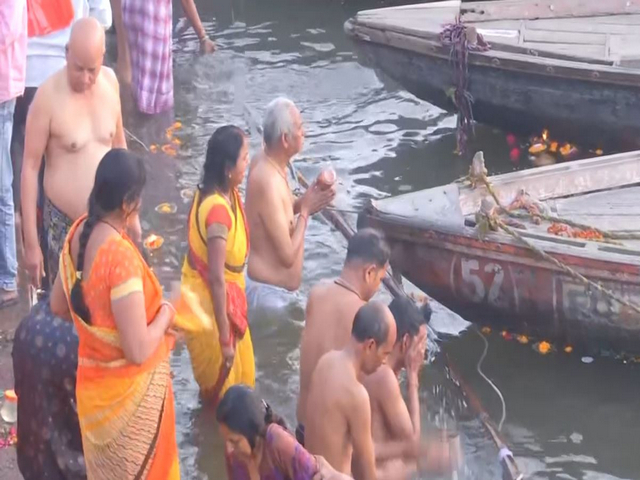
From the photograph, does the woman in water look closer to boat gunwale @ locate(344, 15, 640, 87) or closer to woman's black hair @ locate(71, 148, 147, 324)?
woman's black hair @ locate(71, 148, 147, 324)

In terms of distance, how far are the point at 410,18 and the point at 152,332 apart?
682cm

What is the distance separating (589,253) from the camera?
6625 mm

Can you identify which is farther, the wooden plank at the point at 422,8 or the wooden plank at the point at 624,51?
the wooden plank at the point at 422,8

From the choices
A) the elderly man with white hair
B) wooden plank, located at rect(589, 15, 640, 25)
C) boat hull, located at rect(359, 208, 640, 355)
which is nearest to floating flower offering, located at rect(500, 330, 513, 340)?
boat hull, located at rect(359, 208, 640, 355)

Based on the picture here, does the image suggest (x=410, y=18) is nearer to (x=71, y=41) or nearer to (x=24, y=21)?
(x=24, y=21)

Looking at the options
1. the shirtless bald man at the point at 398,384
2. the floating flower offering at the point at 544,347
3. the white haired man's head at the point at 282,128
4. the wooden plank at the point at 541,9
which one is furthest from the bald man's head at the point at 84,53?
the wooden plank at the point at 541,9

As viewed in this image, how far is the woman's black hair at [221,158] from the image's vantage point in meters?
4.96

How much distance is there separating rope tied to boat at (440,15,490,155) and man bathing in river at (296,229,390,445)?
17.5 feet

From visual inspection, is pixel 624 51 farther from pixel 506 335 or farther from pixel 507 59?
pixel 506 335

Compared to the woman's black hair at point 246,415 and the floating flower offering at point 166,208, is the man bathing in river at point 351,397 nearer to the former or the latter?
the woman's black hair at point 246,415

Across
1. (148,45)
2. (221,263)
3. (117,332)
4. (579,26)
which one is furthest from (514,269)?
(579,26)

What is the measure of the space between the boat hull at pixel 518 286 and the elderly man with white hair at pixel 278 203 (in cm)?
124

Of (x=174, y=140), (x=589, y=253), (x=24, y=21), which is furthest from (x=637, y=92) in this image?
(x=24, y=21)

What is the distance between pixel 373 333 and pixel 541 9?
745 centimetres
